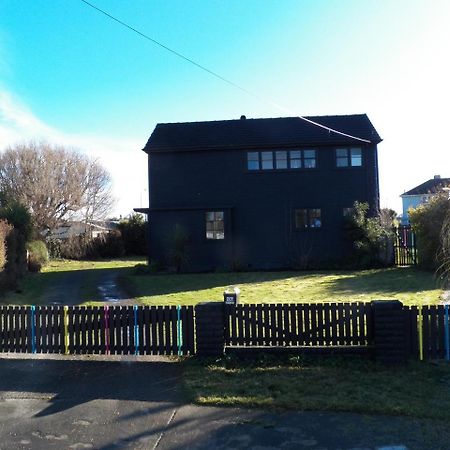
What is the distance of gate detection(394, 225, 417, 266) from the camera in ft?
72.0

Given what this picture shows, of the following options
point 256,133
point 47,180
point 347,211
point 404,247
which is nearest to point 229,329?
point 347,211

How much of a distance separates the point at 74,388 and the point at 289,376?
9.20ft

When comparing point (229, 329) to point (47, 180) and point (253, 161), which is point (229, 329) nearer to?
point (253, 161)

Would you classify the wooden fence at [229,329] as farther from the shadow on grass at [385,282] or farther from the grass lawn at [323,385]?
the shadow on grass at [385,282]

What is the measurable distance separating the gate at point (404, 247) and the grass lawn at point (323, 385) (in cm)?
1583

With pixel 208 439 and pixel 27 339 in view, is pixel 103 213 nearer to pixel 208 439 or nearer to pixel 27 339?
pixel 27 339

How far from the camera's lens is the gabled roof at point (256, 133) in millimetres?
22734

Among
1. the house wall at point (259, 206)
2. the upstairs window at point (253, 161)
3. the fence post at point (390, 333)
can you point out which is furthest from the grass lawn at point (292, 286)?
the upstairs window at point (253, 161)

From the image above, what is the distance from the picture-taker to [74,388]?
6.32 meters

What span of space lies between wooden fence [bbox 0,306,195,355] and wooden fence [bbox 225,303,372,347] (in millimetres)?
747

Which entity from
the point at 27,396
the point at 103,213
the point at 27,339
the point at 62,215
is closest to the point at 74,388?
the point at 27,396

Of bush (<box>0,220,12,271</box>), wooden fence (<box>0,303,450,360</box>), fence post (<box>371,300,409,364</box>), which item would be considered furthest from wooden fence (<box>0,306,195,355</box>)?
bush (<box>0,220,12,271</box>)

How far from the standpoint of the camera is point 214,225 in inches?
904

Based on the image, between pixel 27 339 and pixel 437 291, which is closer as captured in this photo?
pixel 27 339
